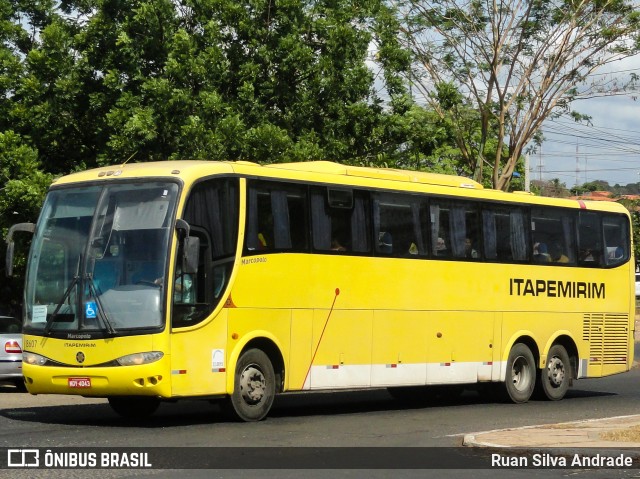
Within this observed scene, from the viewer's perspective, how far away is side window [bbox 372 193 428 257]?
19.4 meters

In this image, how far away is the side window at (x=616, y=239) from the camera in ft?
80.3

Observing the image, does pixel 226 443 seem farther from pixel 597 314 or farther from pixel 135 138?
pixel 135 138

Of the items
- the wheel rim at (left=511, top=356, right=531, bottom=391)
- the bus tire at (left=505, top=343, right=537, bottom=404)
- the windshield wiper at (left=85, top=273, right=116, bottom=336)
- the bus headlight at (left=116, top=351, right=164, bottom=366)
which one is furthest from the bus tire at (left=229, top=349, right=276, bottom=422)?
the wheel rim at (left=511, top=356, right=531, bottom=391)

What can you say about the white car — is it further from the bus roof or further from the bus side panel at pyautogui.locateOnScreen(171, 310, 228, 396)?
the bus side panel at pyautogui.locateOnScreen(171, 310, 228, 396)

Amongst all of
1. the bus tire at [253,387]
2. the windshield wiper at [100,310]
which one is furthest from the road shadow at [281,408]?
the windshield wiper at [100,310]

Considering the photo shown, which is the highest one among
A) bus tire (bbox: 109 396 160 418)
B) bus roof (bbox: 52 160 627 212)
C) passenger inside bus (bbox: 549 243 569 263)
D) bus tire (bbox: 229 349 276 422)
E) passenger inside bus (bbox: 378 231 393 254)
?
bus roof (bbox: 52 160 627 212)

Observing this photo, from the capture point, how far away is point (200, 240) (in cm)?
1631

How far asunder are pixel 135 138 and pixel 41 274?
1142cm

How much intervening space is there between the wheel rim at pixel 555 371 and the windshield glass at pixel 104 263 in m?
9.56

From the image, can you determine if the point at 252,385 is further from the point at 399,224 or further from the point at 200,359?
the point at 399,224

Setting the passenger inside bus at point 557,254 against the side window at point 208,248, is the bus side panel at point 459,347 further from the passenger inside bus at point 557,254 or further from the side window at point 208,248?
the side window at point 208,248

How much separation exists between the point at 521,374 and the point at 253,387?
7083 mm

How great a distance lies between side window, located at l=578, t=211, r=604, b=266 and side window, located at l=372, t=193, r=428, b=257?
4723 mm

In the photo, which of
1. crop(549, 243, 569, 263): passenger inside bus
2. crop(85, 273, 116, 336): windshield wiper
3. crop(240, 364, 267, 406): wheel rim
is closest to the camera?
crop(85, 273, 116, 336): windshield wiper
